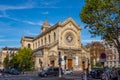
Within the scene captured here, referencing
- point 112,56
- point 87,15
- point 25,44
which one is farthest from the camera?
point 112,56

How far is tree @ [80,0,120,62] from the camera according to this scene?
3209 centimetres

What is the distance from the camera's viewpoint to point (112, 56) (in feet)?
367

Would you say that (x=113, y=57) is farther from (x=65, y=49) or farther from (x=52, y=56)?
(x=52, y=56)

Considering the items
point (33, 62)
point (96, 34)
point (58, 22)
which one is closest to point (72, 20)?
point (58, 22)

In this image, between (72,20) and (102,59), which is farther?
(72,20)

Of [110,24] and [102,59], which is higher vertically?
[110,24]

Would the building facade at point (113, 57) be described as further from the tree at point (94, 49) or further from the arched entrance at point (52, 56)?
the arched entrance at point (52, 56)

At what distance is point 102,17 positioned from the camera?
32719mm

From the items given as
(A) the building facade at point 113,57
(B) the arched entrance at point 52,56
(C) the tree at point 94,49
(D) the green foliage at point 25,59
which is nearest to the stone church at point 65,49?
(B) the arched entrance at point 52,56

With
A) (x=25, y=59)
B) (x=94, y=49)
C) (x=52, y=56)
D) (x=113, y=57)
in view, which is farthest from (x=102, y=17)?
(x=113, y=57)

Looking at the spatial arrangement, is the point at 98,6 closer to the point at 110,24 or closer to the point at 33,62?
the point at 110,24

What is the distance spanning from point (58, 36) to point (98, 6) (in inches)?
1687

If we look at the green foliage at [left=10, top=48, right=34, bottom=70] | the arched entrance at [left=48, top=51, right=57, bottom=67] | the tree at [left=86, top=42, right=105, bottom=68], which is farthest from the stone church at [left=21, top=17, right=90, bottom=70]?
the tree at [left=86, top=42, right=105, bottom=68]

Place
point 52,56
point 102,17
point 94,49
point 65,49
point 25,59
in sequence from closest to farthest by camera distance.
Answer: point 102,17 → point 52,56 → point 65,49 → point 25,59 → point 94,49
